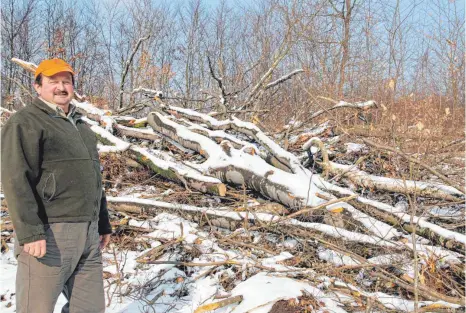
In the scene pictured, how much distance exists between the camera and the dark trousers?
Answer: 190 cm

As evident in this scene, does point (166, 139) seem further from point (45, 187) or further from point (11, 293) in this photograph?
point (45, 187)

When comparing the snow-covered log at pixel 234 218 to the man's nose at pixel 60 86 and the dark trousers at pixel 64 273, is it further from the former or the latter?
the man's nose at pixel 60 86

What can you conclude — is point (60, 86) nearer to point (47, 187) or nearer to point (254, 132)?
point (47, 187)

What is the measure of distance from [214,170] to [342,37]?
9.27 metres

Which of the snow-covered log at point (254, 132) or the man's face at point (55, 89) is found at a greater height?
the man's face at point (55, 89)

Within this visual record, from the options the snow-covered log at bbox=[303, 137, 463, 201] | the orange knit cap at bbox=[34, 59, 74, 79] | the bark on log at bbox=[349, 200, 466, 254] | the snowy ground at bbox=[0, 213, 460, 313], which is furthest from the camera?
the snow-covered log at bbox=[303, 137, 463, 201]

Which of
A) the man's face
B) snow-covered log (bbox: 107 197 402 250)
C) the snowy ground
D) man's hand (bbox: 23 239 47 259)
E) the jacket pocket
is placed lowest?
the snowy ground

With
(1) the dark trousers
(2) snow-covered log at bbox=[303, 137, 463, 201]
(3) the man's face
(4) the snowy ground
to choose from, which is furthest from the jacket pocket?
(2) snow-covered log at bbox=[303, 137, 463, 201]

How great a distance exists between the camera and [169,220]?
394 centimetres

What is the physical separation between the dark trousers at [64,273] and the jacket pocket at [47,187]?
157 millimetres

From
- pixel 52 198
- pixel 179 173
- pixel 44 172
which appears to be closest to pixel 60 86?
pixel 44 172

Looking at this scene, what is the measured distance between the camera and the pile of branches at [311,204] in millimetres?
2850


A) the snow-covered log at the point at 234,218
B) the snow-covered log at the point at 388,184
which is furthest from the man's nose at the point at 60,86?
the snow-covered log at the point at 388,184

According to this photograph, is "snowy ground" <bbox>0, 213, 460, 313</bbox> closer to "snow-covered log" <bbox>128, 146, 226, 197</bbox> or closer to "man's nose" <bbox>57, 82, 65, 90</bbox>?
"snow-covered log" <bbox>128, 146, 226, 197</bbox>
